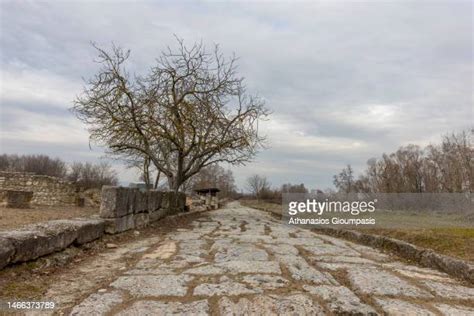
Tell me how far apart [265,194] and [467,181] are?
3504cm

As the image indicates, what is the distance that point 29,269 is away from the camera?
12.6 feet

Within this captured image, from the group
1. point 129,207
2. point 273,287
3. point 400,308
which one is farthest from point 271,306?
point 129,207

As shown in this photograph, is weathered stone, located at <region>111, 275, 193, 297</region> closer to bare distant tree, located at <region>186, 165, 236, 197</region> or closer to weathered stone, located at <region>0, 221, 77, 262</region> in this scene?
weathered stone, located at <region>0, 221, 77, 262</region>

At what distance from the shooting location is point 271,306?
294 centimetres

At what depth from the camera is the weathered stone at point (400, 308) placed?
2.95 metres

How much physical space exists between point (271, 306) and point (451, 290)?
2.19m

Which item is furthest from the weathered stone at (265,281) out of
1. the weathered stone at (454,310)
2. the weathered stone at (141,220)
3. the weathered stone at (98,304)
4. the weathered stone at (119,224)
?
the weathered stone at (141,220)

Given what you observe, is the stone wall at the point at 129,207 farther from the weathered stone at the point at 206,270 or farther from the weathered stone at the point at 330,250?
the weathered stone at the point at 330,250

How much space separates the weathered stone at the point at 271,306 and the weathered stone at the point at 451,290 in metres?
1.57

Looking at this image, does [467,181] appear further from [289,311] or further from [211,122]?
[289,311]

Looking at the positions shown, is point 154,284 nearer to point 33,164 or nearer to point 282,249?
point 282,249

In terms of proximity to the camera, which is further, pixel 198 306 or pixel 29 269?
pixel 29 269

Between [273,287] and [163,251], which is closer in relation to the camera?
[273,287]

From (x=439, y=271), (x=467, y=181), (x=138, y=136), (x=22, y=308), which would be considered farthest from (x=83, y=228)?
(x=467, y=181)
